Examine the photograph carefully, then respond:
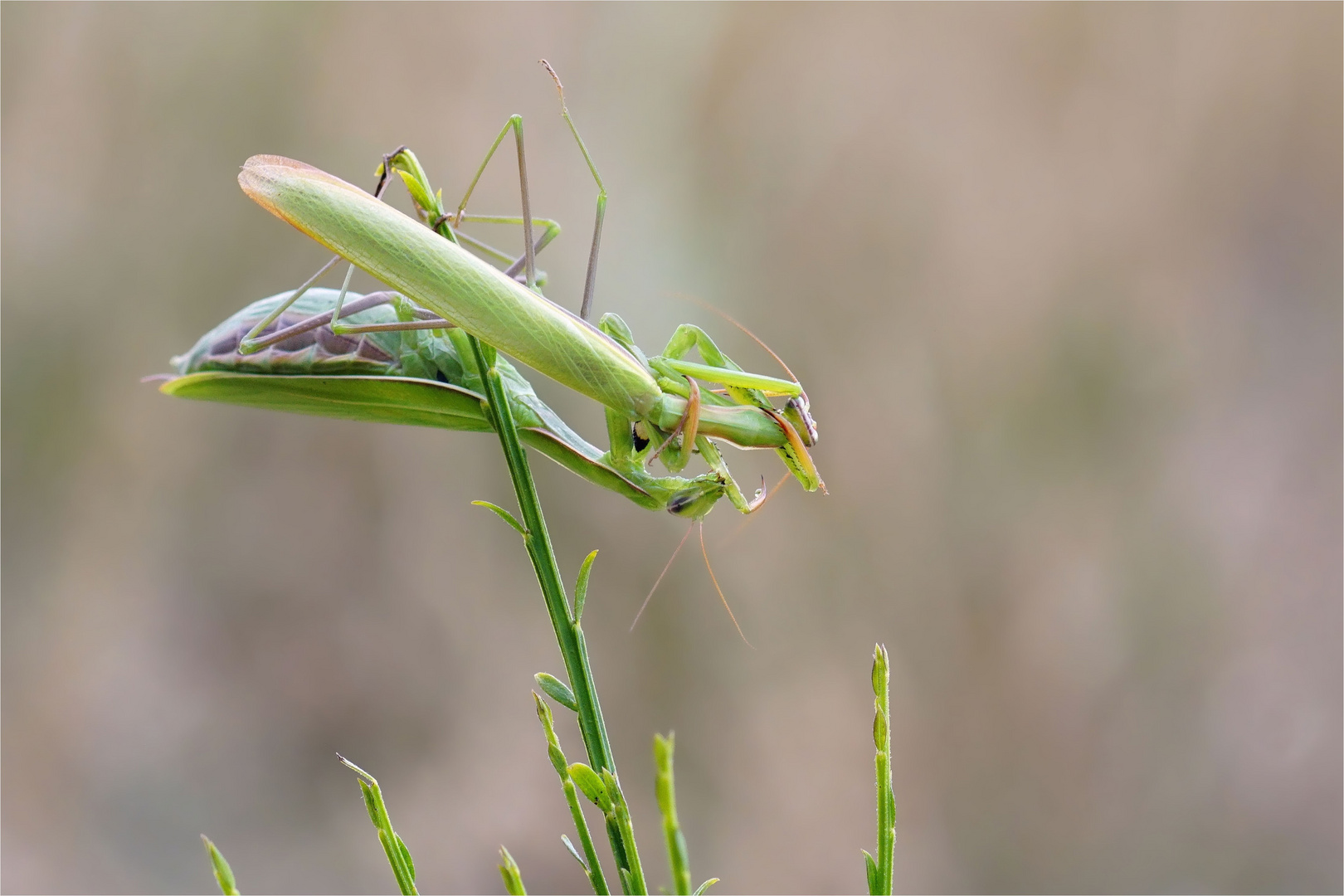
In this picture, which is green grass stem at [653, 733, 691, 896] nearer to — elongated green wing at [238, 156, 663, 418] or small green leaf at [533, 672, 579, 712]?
small green leaf at [533, 672, 579, 712]

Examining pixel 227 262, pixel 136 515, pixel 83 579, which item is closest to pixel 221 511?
pixel 136 515

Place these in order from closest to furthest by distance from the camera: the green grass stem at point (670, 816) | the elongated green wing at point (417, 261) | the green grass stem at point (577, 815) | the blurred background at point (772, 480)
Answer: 1. the green grass stem at point (670, 816)
2. the green grass stem at point (577, 815)
3. the elongated green wing at point (417, 261)
4. the blurred background at point (772, 480)

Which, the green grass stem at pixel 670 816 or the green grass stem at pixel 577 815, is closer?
the green grass stem at pixel 670 816

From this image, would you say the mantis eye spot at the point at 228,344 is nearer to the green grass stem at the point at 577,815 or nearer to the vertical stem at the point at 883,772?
the green grass stem at the point at 577,815

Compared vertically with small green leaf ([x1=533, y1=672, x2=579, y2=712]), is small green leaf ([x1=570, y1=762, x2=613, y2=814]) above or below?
below

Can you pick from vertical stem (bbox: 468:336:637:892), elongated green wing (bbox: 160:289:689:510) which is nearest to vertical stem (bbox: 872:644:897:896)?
vertical stem (bbox: 468:336:637:892)

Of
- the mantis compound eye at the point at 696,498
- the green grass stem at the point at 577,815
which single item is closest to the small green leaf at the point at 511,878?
the green grass stem at the point at 577,815

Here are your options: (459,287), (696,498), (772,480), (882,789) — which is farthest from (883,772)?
(772,480)
